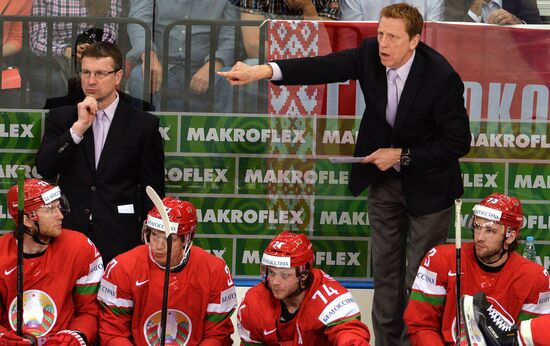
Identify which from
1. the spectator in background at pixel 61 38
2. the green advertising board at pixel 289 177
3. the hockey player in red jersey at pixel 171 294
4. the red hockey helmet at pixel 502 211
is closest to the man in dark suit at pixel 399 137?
the red hockey helmet at pixel 502 211

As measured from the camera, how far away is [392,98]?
6.88m

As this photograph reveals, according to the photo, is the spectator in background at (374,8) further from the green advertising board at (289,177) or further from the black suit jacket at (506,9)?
Result: the green advertising board at (289,177)

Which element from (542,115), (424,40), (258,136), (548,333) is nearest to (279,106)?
(258,136)

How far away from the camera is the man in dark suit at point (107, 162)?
7047 millimetres

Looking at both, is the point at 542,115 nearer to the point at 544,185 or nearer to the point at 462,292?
the point at 544,185

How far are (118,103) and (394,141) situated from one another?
1.41 m

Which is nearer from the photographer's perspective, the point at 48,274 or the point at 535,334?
the point at 535,334

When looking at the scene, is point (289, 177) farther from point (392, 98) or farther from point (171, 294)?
point (171, 294)

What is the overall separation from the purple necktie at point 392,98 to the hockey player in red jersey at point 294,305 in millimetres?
872

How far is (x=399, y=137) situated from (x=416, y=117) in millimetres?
135

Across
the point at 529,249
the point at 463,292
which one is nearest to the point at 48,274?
the point at 463,292

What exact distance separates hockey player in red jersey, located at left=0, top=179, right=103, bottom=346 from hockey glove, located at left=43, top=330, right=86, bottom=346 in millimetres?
53

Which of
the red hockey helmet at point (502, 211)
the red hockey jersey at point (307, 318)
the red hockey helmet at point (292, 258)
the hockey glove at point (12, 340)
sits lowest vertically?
the hockey glove at point (12, 340)

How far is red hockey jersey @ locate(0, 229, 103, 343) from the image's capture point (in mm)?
6445
